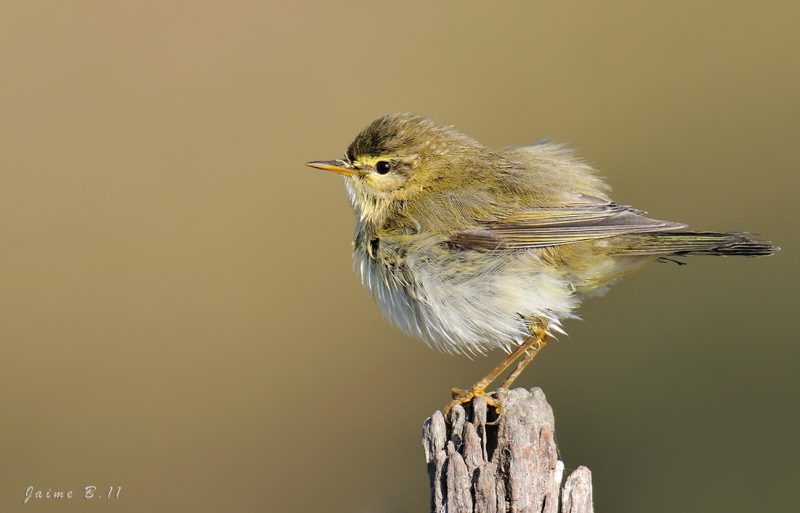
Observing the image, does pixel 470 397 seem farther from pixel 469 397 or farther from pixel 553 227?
pixel 553 227

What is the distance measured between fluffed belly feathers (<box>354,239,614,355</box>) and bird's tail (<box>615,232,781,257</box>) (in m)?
0.16

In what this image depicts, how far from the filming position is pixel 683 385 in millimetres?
7496

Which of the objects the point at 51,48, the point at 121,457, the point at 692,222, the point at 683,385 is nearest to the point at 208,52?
the point at 51,48

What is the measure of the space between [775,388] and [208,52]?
23.0 ft

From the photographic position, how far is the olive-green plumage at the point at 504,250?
14.5 ft

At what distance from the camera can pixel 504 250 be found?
4461 mm

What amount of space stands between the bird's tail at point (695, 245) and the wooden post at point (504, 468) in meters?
1.25

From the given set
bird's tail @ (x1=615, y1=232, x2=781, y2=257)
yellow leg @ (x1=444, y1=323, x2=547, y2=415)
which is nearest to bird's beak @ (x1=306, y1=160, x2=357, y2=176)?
yellow leg @ (x1=444, y1=323, x2=547, y2=415)

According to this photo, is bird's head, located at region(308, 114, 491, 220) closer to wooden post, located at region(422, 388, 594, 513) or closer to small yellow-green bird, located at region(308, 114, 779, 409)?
small yellow-green bird, located at region(308, 114, 779, 409)

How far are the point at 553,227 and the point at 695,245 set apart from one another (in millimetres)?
667

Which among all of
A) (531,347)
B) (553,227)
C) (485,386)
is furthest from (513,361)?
(553,227)

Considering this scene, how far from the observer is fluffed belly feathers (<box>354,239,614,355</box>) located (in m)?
4.45

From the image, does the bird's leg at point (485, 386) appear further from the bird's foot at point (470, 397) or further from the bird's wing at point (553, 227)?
the bird's wing at point (553, 227)

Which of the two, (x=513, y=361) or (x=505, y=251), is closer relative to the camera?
(x=505, y=251)
